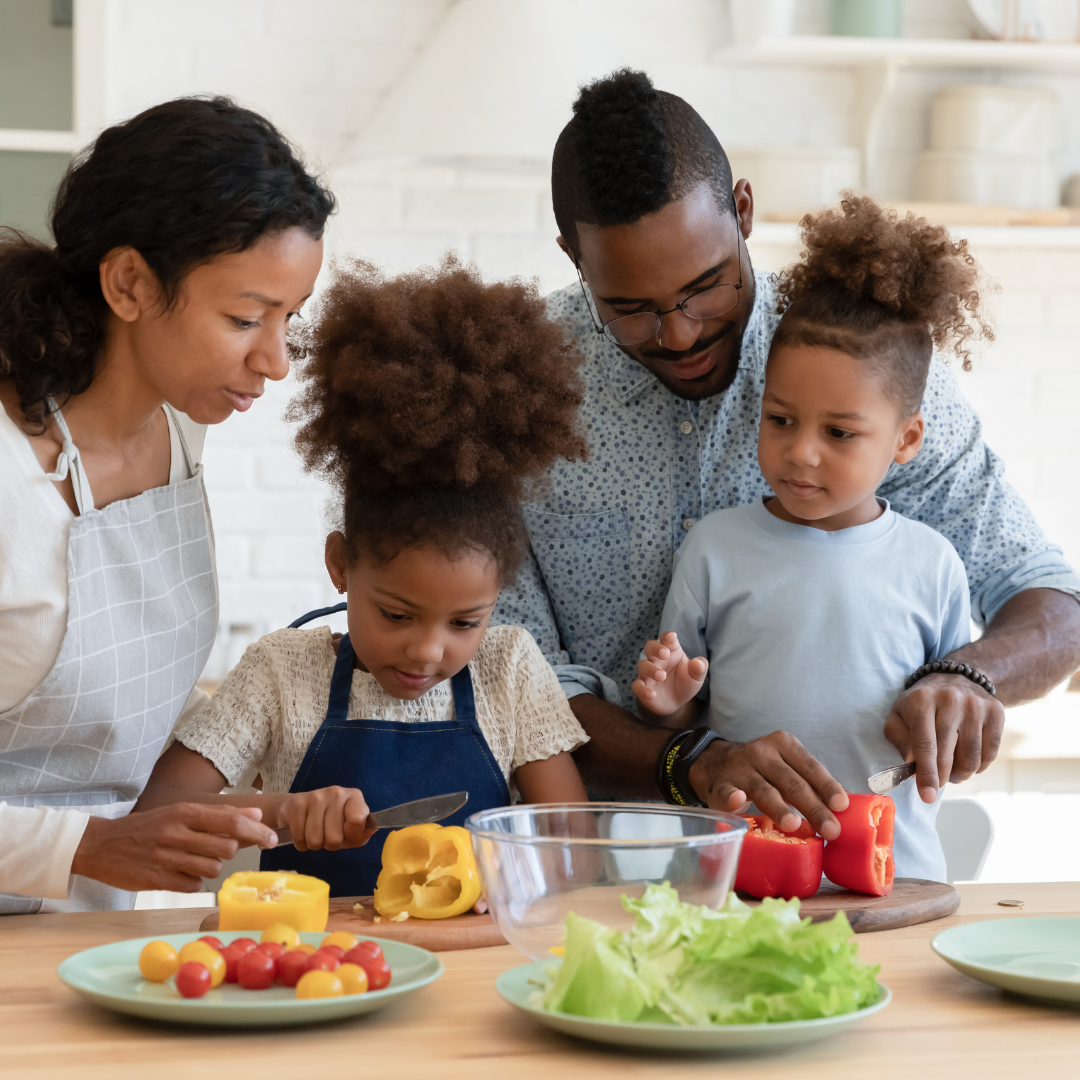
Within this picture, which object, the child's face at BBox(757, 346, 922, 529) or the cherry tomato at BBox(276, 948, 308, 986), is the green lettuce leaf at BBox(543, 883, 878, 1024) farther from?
the child's face at BBox(757, 346, 922, 529)

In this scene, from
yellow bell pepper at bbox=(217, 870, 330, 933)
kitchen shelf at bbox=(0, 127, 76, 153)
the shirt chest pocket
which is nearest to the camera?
yellow bell pepper at bbox=(217, 870, 330, 933)

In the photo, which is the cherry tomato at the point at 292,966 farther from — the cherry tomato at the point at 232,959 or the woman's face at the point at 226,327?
the woman's face at the point at 226,327

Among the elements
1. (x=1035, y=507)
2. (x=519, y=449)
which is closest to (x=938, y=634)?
(x=519, y=449)

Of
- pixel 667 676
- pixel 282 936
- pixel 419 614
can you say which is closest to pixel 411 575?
pixel 419 614

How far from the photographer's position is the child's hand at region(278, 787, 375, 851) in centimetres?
107

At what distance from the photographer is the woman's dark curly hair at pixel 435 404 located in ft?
4.22

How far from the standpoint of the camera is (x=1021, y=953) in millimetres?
914

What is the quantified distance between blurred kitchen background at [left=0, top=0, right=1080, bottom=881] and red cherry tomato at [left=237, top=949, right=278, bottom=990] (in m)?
1.94

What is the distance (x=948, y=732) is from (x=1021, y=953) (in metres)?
0.34

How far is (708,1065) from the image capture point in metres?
0.73

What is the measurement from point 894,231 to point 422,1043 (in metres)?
1.02

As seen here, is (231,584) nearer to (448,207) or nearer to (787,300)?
(448,207)

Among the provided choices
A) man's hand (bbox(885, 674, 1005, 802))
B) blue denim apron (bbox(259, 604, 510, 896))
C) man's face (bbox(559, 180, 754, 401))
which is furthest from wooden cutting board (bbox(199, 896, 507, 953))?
man's face (bbox(559, 180, 754, 401))

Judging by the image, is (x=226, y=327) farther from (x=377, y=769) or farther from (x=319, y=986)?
(x=319, y=986)
